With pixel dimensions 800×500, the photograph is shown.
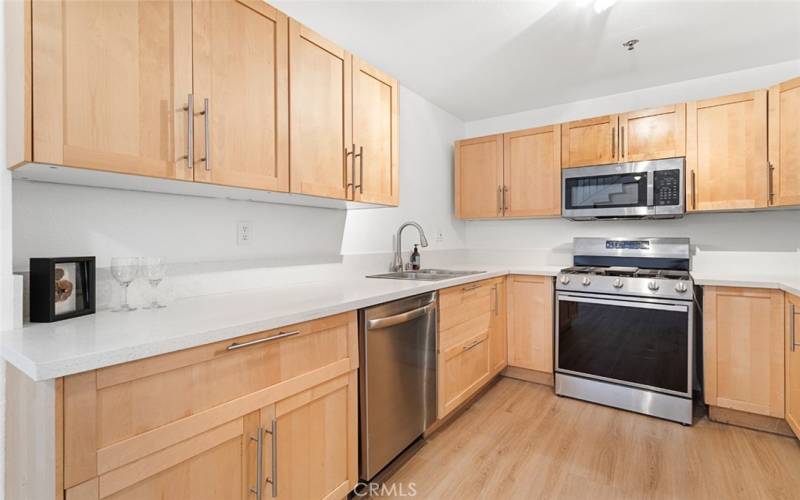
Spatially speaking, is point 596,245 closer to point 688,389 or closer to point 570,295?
point 570,295

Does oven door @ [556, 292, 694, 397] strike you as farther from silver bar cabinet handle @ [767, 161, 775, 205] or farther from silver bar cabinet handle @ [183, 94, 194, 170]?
silver bar cabinet handle @ [183, 94, 194, 170]

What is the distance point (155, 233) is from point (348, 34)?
1.52 meters

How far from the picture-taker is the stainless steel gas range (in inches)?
91.9

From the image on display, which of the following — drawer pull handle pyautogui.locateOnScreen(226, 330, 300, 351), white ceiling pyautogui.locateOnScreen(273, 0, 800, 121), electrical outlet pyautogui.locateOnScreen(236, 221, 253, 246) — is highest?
white ceiling pyautogui.locateOnScreen(273, 0, 800, 121)

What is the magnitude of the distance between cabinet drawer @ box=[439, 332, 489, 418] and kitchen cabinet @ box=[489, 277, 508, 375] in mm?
101

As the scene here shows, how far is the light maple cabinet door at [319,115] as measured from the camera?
65.3 inches

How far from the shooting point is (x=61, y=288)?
1.20 m

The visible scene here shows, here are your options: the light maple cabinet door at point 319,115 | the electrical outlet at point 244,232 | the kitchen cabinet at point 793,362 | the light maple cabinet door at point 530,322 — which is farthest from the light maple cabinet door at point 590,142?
the electrical outlet at point 244,232

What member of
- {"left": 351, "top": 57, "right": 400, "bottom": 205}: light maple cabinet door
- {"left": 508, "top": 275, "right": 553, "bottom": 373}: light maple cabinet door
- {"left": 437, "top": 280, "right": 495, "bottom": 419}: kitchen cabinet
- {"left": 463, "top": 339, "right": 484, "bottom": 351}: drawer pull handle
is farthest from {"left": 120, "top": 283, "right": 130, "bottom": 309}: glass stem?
{"left": 508, "top": 275, "right": 553, "bottom": 373}: light maple cabinet door

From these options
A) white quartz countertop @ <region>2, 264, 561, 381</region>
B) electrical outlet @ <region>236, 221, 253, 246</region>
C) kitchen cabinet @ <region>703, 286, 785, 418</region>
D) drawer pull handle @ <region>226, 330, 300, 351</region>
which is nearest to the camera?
white quartz countertop @ <region>2, 264, 561, 381</region>

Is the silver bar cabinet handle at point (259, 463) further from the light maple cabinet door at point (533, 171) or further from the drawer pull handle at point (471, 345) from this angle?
the light maple cabinet door at point (533, 171)

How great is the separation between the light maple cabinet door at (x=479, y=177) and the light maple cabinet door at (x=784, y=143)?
1709 millimetres

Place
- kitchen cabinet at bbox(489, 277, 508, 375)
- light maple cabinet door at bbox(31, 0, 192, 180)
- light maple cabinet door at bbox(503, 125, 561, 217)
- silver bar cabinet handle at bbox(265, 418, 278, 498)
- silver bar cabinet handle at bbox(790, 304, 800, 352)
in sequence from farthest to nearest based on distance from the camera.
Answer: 1. light maple cabinet door at bbox(503, 125, 561, 217)
2. kitchen cabinet at bbox(489, 277, 508, 375)
3. silver bar cabinet handle at bbox(790, 304, 800, 352)
4. silver bar cabinet handle at bbox(265, 418, 278, 498)
5. light maple cabinet door at bbox(31, 0, 192, 180)

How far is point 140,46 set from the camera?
1172mm
